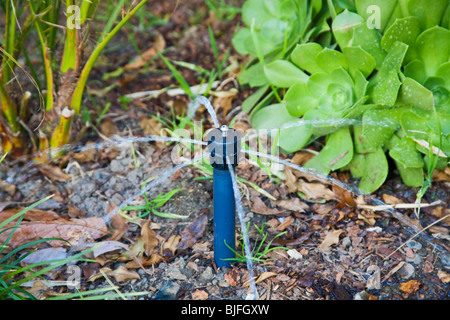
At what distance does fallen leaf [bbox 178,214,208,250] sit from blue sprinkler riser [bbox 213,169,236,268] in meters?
0.13

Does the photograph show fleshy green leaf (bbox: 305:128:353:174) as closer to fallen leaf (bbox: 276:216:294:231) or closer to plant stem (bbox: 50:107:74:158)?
fallen leaf (bbox: 276:216:294:231)

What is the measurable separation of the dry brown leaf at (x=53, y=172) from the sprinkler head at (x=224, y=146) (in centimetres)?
83

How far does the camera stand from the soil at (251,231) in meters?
1.40

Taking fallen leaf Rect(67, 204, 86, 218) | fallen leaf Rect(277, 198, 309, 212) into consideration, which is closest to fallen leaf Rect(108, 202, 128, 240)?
fallen leaf Rect(67, 204, 86, 218)

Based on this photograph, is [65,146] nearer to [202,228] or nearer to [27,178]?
[27,178]

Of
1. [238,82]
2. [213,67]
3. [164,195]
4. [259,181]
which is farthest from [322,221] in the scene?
[213,67]

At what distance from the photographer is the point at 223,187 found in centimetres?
126

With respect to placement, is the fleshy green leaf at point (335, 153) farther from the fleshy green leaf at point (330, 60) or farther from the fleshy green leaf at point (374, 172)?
the fleshy green leaf at point (330, 60)

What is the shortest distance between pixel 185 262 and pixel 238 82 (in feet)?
3.12

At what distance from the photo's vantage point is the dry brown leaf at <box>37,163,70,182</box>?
1814 millimetres

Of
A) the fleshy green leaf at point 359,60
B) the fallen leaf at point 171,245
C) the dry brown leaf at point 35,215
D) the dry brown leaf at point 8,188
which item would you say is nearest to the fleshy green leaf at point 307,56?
the fleshy green leaf at point 359,60

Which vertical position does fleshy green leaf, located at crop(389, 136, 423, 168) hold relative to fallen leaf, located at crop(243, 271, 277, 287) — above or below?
above

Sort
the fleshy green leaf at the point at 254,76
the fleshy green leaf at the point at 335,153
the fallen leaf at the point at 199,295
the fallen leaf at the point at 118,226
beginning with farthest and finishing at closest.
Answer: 1. the fleshy green leaf at the point at 254,76
2. the fleshy green leaf at the point at 335,153
3. the fallen leaf at the point at 118,226
4. the fallen leaf at the point at 199,295

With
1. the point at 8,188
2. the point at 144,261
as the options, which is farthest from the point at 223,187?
the point at 8,188
